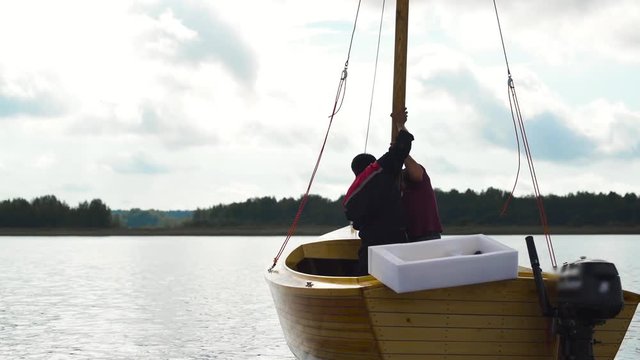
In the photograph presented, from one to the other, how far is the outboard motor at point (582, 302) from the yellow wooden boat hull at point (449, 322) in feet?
0.55

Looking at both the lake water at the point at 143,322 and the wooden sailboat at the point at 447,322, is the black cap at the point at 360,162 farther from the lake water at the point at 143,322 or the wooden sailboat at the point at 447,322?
the lake water at the point at 143,322

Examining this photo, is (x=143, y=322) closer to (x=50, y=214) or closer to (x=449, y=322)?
(x=449, y=322)

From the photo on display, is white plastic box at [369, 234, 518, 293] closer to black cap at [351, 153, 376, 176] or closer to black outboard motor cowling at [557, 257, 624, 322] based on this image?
black outboard motor cowling at [557, 257, 624, 322]

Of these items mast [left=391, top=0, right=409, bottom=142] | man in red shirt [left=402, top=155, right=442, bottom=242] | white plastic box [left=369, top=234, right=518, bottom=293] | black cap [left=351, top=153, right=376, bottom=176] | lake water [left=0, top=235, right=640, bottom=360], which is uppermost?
mast [left=391, top=0, right=409, bottom=142]

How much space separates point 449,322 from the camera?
6430 mm

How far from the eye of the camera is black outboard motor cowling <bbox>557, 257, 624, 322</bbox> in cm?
623

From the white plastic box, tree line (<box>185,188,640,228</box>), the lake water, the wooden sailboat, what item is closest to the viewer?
the white plastic box

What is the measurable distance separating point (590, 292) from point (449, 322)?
3.58 feet

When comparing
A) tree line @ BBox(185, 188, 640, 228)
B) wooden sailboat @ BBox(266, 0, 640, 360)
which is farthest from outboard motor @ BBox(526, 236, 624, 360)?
tree line @ BBox(185, 188, 640, 228)

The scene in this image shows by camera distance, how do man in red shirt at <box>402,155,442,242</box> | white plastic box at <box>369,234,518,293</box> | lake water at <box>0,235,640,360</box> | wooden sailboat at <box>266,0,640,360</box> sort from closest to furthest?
1. white plastic box at <box>369,234,518,293</box>
2. wooden sailboat at <box>266,0,640,360</box>
3. man in red shirt at <box>402,155,442,242</box>
4. lake water at <box>0,235,640,360</box>

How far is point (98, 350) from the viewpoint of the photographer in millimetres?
13477

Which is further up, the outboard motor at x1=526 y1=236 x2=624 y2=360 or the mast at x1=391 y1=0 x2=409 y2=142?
the mast at x1=391 y1=0 x2=409 y2=142

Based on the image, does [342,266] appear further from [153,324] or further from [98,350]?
[153,324]

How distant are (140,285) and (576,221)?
8159 cm
